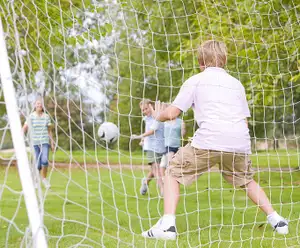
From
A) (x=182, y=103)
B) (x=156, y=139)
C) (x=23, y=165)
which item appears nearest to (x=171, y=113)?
(x=182, y=103)

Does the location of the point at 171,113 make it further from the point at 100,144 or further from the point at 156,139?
the point at 156,139

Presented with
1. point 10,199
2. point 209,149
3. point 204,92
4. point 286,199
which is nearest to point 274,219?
point 209,149

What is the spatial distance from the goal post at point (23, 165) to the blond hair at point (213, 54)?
2041mm

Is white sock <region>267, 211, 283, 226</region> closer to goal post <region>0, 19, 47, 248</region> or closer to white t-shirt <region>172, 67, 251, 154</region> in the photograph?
white t-shirt <region>172, 67, 251, 154</region>

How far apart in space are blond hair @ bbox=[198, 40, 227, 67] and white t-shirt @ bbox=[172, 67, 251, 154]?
0.33ft

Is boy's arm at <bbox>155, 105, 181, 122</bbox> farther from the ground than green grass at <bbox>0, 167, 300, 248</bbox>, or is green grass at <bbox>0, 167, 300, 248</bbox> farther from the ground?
boy's arm at <bbox>155, 105, 181, 122</bbox>

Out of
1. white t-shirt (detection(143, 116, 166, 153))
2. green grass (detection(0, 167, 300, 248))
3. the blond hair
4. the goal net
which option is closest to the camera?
the goal net

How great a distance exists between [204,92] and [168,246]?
1.12m

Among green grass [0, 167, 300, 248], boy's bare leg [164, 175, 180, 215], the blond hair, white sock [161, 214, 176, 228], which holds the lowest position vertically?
green grass [0, 167, 300, 248]

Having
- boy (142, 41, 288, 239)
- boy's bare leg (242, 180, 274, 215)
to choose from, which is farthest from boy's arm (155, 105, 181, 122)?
boy's bare leg (242, 180, 274, 215)

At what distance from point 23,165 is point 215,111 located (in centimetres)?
196

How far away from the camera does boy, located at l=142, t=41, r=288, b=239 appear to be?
Answer: 446cm

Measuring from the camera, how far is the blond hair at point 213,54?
4.65 m

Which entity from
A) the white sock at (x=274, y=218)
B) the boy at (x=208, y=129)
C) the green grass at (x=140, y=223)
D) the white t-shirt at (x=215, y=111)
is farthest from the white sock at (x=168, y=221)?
the white sock at (x=274, y=218)
